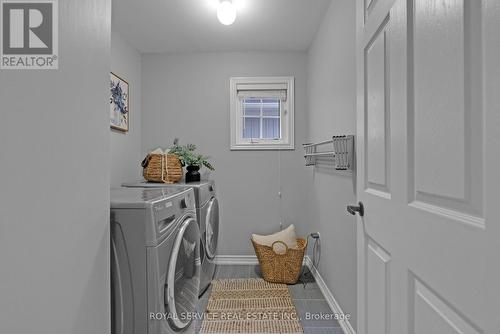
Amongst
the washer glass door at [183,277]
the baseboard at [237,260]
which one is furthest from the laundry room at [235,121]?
the washer glass door at [183,277]

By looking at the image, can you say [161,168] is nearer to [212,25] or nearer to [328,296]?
[212,25]

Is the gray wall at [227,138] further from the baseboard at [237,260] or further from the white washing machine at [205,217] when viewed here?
the white washing machine at [205,217]

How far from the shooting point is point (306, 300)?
2.51m

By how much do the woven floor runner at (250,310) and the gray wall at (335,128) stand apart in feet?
1.27

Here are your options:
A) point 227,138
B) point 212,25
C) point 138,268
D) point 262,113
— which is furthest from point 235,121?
point 138,268

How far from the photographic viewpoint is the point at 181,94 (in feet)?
11.4

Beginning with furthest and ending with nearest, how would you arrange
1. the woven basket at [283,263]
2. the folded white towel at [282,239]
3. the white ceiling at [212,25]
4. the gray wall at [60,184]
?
the folded white towel at [282,239] < the woven basket at [283,263] < the white ceiling at [212,25] < the gray wall at [60,184]

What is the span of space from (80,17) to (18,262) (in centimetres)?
71

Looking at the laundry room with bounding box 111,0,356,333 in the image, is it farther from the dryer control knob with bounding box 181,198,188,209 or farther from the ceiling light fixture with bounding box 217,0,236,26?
the dryer control knob with bounding box 181,198,188,209

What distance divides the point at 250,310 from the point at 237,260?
1.10m

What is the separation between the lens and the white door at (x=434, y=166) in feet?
1.79

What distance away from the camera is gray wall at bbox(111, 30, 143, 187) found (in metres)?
2.84

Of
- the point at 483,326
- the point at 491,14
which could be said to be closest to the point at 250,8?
the point at 491,14

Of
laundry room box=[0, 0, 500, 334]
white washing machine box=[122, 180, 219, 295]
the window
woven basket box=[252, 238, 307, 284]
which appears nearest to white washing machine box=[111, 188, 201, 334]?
laundry room box=[0, 0, 500, 334]
